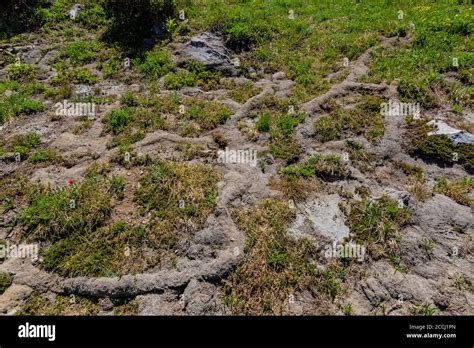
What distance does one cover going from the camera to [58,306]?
8.91 metres

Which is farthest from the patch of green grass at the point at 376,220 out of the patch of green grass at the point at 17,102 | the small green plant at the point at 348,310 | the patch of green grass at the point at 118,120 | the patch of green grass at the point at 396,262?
the patch of green grass at the point at 17,102

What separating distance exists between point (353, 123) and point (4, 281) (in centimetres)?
1113

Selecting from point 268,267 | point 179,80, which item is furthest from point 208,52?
point 268,267

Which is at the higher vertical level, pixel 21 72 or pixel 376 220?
pixel 21 72

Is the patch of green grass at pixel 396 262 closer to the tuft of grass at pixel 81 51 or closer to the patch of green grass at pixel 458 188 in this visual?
the patch of green grass at pixel 458 188

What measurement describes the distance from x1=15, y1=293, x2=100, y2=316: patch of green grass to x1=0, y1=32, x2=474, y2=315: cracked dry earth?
153mm

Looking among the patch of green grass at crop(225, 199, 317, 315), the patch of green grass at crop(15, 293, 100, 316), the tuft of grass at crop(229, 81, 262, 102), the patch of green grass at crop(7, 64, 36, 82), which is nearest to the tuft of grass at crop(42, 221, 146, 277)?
→ the patch of green grass at crop(15, 293, 100, 316)

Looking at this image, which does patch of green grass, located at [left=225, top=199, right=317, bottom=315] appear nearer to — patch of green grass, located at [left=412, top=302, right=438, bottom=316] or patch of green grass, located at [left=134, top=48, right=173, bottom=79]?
patch of green grass, located at [left=412, top=302, right=438, bottom=316]

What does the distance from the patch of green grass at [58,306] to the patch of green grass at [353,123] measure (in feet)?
27.9

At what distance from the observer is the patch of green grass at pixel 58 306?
28.8ft

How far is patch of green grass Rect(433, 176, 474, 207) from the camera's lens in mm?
11023

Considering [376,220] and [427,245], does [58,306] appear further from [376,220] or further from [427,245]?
[427,245]
